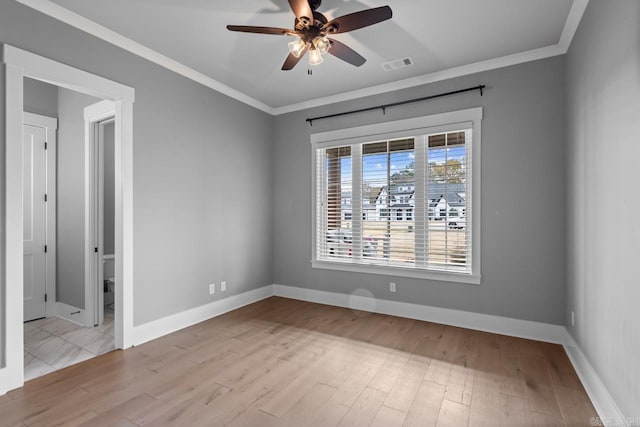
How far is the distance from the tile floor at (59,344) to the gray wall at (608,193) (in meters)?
3.98

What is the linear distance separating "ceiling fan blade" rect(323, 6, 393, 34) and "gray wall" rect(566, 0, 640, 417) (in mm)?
1303

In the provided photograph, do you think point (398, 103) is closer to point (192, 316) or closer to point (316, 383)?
point (316, 383)

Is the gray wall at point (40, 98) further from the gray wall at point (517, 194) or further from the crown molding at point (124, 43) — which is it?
the gray wall at point (517, 194)

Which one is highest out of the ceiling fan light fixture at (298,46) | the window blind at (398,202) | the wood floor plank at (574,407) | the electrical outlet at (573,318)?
the ceiling fan light fixture at (298,46)

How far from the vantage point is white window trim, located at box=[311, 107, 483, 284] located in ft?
11.5

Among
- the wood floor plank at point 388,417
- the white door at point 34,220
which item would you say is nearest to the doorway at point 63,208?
the white door at point 34,220

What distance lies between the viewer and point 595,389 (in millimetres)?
2139

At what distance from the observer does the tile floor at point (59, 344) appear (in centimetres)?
274

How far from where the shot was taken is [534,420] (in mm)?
1997

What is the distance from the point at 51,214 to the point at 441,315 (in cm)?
504

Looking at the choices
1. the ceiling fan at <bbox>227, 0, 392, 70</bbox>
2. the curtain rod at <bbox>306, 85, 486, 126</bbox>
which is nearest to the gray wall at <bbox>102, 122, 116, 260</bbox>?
the curtain rod at <bbox>306, 85, 486, 126</bbox>

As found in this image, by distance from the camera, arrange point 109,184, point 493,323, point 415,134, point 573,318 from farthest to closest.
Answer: point 109,184
point 415,134
point 493,323
point 573,318

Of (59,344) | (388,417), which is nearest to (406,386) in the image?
(388,417)

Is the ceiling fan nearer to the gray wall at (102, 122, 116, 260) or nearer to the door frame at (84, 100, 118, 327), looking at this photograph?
the door frame at (84, 100, 118, 327)
